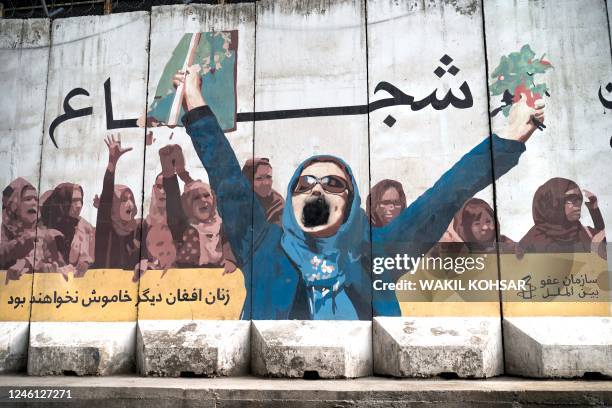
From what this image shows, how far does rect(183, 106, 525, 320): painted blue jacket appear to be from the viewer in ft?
23.1

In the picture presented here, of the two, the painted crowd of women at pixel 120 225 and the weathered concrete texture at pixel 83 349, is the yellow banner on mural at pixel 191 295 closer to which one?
the painted crowd of women at pixel 120 225

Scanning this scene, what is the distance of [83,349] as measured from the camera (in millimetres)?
7141

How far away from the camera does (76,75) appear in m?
8.20

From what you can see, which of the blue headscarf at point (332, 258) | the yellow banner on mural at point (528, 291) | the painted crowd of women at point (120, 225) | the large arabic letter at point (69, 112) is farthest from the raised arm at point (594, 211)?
the large arabic letter at point (69, 112)

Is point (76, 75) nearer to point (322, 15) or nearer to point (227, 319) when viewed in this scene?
point (322, 15)

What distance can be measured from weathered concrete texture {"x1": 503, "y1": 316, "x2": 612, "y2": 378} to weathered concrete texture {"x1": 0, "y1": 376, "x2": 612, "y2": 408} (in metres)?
0.27

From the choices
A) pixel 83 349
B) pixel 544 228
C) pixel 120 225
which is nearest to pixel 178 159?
pixel 120 225

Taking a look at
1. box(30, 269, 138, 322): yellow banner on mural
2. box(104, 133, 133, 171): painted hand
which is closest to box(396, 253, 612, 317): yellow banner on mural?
box(30, 269, 138, 322): yellow banner on mural

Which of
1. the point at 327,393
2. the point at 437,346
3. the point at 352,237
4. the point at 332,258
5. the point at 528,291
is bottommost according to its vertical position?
the point at 327,393

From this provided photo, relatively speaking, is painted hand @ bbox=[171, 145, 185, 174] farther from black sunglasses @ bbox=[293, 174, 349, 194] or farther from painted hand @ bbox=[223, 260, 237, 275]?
black sunglasses @ bbox=[293, 174, 349, 194]

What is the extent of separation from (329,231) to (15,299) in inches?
168

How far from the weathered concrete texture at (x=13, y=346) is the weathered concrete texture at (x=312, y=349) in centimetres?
303

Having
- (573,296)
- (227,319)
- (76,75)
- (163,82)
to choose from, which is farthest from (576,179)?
(76,75)

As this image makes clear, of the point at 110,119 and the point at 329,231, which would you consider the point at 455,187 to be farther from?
the point at 110,119
